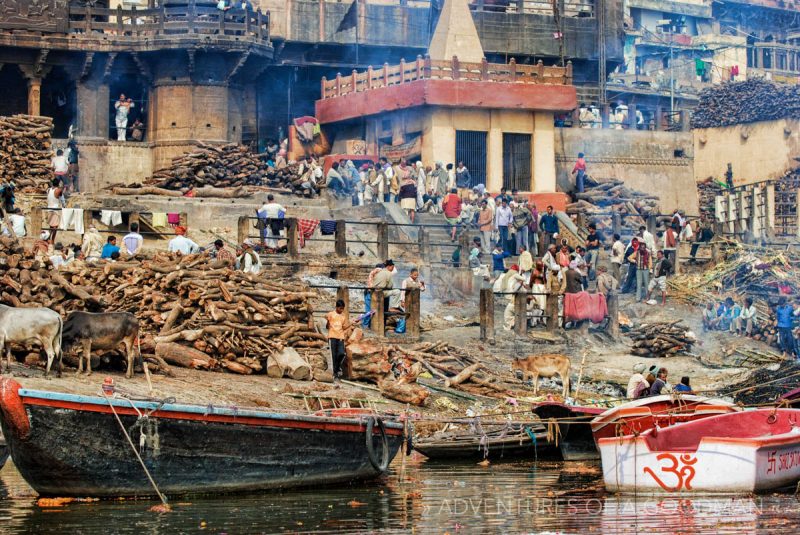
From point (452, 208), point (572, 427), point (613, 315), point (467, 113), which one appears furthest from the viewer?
point (467, 113)

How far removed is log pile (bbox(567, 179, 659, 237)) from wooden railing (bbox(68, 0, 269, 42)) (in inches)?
389

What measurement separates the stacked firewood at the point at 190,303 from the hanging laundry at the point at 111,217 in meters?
6.82

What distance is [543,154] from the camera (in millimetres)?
45562

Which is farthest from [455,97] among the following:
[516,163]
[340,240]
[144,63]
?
[340,240]

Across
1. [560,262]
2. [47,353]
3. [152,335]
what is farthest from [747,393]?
[47,353]

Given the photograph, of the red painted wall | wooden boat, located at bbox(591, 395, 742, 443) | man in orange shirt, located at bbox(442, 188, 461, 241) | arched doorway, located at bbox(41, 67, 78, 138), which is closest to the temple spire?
the red painted wall

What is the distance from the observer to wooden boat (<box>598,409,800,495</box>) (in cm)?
1972

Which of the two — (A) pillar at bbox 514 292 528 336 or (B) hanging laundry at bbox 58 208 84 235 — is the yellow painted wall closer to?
(A) pillar at bbox 514 292 528 336

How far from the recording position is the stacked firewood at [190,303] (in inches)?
970

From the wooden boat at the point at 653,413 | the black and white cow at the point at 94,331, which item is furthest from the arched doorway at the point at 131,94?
the wooden boat at the point at 653,413

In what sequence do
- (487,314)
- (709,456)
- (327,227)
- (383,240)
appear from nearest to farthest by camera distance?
1. (709,456)
2. (487,314)
3. (383,240)
4. (327,227)

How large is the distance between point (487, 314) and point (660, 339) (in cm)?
381

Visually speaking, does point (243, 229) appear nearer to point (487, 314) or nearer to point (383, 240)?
point (383, 240)

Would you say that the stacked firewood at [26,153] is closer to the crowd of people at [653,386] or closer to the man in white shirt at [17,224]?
the man in white shirt at [17,224]
